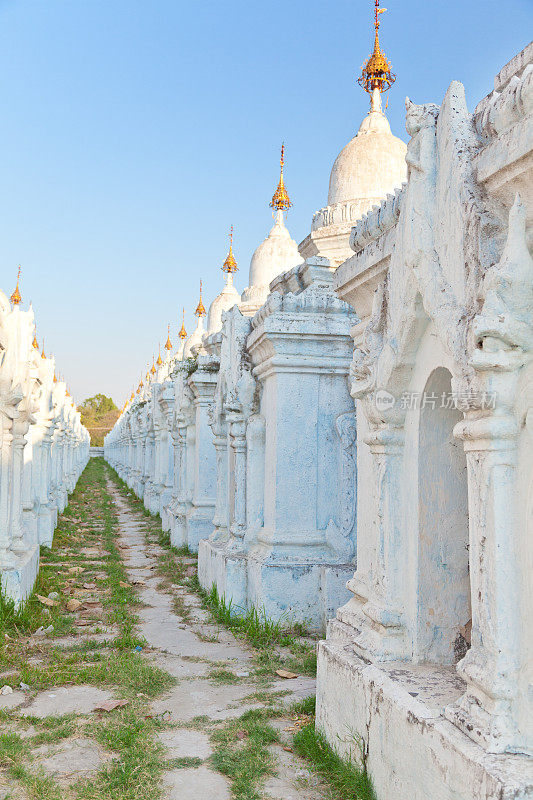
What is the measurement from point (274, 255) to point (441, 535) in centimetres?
912

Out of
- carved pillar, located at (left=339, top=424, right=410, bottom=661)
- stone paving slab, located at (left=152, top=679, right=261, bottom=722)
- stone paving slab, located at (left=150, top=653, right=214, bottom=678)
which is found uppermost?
carved pillar, located at (left=339, top=424, right=410, bottom=661)

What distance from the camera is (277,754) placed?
12.3 feet

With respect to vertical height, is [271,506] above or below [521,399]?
below

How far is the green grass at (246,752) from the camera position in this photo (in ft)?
11.2

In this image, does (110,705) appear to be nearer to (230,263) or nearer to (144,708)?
(144,708)

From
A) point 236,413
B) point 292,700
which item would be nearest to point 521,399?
point 292,700

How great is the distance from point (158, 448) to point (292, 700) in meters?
13.0

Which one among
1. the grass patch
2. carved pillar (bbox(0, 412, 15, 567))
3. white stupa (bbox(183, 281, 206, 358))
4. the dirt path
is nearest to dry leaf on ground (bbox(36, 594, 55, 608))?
the dirt path

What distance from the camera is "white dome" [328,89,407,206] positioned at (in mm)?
7672

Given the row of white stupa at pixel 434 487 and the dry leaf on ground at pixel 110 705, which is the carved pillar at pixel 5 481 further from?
the dry leaf on ground at pixel 110 705

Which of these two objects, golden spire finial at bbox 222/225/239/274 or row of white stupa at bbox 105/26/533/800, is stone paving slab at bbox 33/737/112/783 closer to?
row of white stupa at bbox 105/26/533/800

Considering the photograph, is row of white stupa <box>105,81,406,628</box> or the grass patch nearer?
the grass patch

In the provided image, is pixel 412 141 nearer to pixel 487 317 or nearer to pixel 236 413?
pixel 487 317

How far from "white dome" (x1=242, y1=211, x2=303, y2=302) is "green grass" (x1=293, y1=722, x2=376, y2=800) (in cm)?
876
